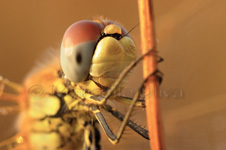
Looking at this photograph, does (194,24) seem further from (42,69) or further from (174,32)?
(42,69)

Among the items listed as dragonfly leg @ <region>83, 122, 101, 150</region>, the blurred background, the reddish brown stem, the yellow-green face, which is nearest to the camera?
the reddish brown stem

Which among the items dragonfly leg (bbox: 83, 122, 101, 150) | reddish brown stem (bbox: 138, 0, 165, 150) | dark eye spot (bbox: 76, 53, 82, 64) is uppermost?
dark eye spot (bbox: 76, 53, 82, 64)

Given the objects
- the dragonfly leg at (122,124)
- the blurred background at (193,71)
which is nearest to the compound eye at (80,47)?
the dragonfly leg at (122,124)

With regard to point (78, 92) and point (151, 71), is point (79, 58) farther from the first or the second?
point (151, 71)

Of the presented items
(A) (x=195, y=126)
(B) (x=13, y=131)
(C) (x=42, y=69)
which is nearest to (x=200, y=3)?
(A) (x=195, y=126)

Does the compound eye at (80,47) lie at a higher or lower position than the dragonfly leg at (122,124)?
higher

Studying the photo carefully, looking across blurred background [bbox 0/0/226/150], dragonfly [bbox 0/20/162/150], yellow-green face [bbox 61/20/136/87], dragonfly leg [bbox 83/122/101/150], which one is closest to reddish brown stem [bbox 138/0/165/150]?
dragonfly [bbox 0/20/162/150]

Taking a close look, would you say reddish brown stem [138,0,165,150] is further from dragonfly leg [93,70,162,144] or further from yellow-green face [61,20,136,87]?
yellow-green face [61,20,136,87]

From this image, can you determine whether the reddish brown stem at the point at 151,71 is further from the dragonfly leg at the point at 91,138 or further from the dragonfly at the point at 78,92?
the dragonfly leg at the point at 91,138
